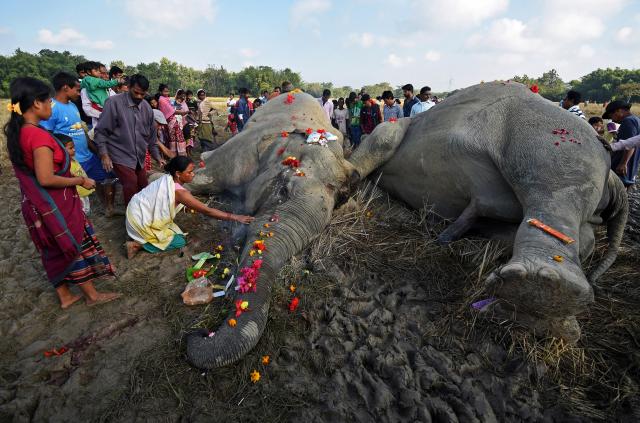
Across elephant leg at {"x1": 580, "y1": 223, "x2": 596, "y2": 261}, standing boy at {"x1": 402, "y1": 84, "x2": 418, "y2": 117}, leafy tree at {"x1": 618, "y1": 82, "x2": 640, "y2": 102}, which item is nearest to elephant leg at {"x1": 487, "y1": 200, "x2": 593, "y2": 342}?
elephant leg at {"x1": 580, "y1": 223, "x2": 596, "y2": 261}

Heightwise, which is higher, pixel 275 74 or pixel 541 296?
pixel 275 74

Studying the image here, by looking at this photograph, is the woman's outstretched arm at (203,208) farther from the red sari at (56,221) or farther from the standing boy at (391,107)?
the standing boy at (391,107)

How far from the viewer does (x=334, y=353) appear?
263 centimetres

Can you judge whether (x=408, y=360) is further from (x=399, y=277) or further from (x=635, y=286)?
(x=635, y=286)

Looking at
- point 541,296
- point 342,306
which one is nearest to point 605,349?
point 541,296

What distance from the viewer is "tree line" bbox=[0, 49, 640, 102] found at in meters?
43.7

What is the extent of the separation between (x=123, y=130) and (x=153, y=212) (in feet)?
4.67

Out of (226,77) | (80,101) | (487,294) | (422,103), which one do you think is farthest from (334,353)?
(226,77)

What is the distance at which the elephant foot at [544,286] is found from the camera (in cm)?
246

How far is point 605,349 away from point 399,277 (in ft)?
5.41

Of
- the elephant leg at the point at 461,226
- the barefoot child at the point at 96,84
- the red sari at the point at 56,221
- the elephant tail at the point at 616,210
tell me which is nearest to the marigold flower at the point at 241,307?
the red sari at the point at 56,221

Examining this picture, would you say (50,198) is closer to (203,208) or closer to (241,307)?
(203,208)

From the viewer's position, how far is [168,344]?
267 cm

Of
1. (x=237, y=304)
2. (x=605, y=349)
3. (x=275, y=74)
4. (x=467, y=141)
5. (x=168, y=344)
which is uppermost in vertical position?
(x=275, y=74)
